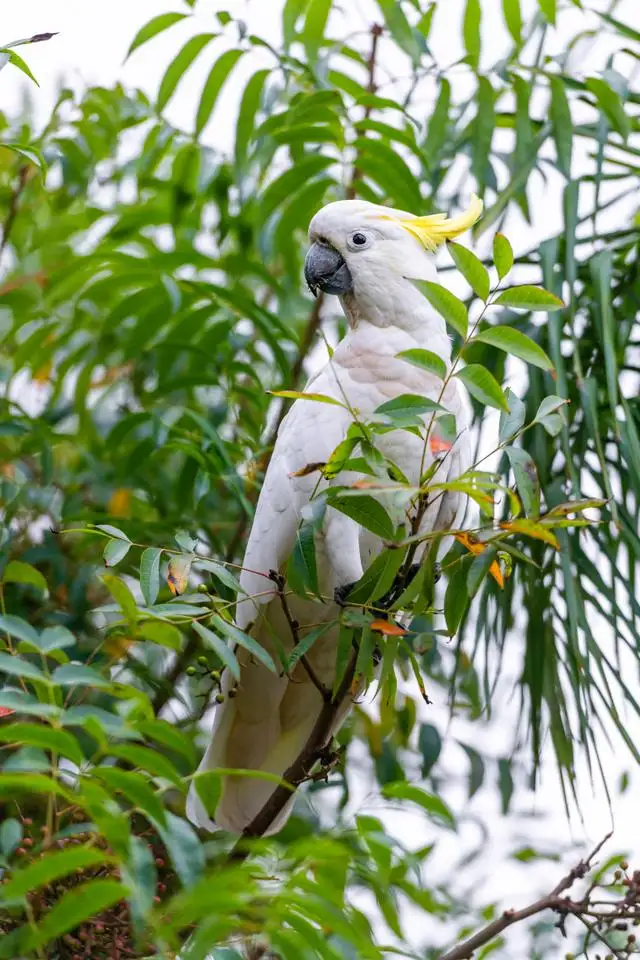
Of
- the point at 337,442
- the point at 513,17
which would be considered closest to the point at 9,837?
the point at 337,442

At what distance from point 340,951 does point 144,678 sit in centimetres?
110

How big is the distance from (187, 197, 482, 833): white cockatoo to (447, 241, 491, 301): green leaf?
0.69 m

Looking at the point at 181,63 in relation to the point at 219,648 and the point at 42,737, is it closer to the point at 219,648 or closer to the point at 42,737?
the point at 219,648

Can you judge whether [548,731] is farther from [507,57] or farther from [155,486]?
[507,57]

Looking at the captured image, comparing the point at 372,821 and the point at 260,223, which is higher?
the point at 260,223

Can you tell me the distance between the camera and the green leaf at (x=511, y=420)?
→ 4.31 feet

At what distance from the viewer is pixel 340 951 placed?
1136 mm

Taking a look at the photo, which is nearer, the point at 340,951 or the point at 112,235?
the point at 340,951

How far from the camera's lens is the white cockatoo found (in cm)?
201

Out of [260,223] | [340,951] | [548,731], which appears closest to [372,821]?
[340,951]

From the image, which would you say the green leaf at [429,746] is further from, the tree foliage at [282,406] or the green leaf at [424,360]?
the green leaf at [424,360]

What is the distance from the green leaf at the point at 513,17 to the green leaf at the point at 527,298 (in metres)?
1.26

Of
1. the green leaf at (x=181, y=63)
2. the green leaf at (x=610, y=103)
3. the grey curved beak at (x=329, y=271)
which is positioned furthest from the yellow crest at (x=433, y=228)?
the green leaf at (x=181, y=63)

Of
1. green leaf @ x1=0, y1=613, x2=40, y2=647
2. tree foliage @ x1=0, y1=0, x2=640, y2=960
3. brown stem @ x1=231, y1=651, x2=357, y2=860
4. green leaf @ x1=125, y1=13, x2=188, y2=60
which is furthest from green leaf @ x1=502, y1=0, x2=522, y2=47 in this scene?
green leaf @ x1=0, y1=613, x2=40, y2=647
